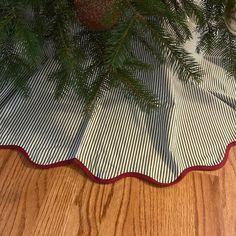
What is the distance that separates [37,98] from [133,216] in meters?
0.38

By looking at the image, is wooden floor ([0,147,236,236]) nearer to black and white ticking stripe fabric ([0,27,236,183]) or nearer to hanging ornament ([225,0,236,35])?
black and white ticking stripe fabric ([0,27,236,183])

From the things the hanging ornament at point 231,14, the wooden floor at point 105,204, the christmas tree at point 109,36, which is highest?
the hanging ornament at point 231,14

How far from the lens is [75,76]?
69 cm

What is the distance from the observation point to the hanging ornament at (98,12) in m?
0.55

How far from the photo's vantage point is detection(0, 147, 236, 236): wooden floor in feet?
2.23

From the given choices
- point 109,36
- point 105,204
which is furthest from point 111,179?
point 109,36

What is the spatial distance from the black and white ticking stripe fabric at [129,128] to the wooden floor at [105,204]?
0.03 metres

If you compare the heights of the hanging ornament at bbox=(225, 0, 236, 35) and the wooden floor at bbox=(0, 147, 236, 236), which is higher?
the hanging ornament at bbox=(225, 0, 236, 35)

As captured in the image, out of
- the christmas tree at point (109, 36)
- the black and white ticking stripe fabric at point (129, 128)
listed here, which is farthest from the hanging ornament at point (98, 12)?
the black and white ticking stripe fabric at point (129, 128)

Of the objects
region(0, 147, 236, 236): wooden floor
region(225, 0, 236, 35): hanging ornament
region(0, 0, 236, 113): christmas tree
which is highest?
region(225, 0, 236, 35): hanging ornament

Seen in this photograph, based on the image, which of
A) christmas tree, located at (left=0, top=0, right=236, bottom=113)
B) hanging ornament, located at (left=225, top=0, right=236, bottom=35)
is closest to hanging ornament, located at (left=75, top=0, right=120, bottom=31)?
christmas tree, located at (left=0, top=0, right=236, bottom=113)

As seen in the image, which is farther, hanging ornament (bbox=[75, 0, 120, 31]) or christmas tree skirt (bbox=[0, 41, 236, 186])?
christmas tree skirt (bbox=[0, 41, 236, 186])

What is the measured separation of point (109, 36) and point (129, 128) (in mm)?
267

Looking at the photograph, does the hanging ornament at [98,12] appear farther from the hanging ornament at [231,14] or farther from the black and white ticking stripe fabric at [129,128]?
the black and white ticking stripe fabric at [129,128]
